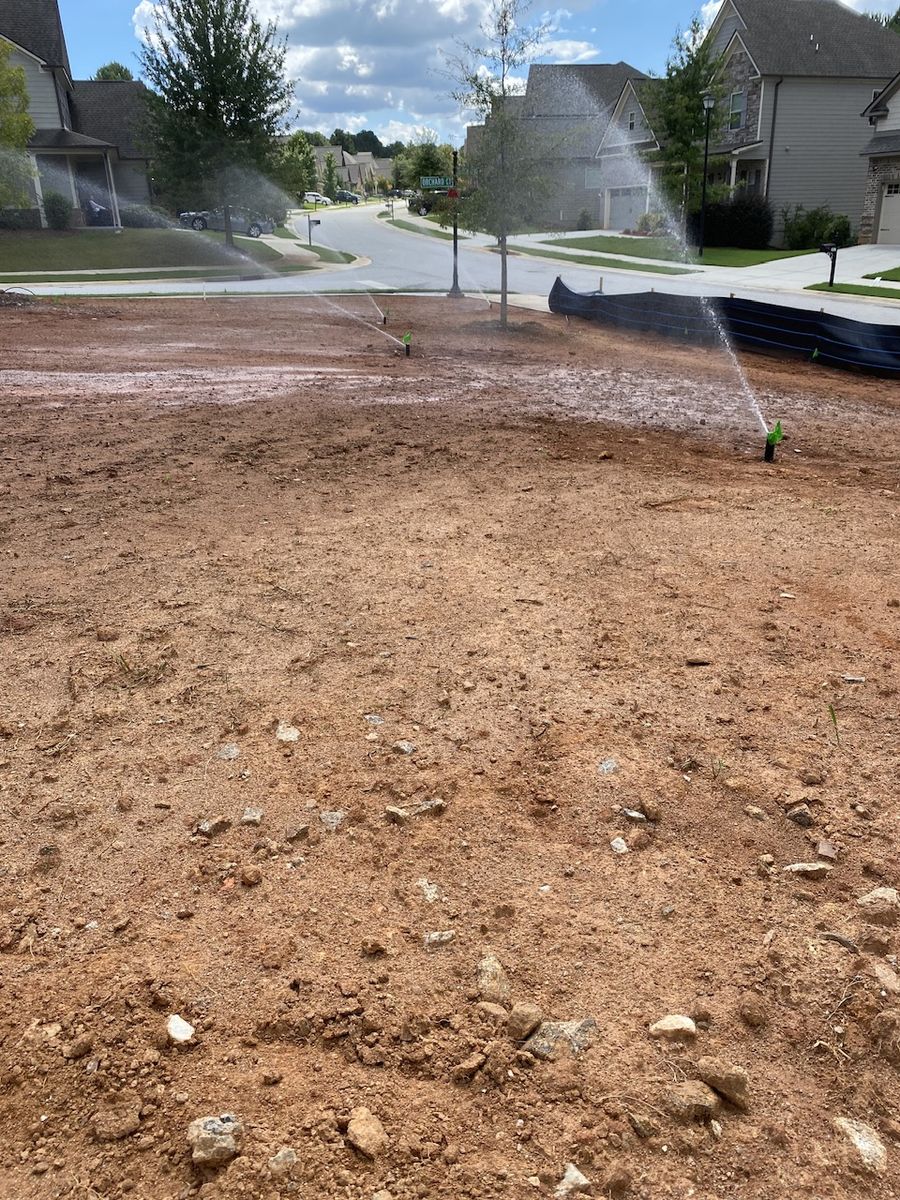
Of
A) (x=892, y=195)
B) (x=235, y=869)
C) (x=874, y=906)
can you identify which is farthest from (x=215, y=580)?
(x=892, y=195)

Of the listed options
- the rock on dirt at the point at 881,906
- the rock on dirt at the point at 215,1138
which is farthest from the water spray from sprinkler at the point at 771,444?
the rock on dirt at the point at 215,1138

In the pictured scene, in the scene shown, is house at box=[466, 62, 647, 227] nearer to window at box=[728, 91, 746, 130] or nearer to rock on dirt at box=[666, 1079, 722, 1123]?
window at box=[728, 91, 746, 130]

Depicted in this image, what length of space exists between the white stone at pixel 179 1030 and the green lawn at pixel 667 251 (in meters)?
34.6

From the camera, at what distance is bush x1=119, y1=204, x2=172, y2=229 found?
40.8 m

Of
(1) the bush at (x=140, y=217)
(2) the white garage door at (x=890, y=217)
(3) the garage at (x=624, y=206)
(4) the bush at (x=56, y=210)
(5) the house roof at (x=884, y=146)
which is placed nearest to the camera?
(5) the house roof at (x=884, y=146)

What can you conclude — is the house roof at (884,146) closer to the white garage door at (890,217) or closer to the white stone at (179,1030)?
the white garage door at (890,217)

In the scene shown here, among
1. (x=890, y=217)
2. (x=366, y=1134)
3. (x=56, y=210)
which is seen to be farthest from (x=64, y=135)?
(x=366, y=1134)

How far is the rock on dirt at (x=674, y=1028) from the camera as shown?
2482 millimetres

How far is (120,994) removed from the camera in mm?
2602

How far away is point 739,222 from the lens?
3866 centimetres

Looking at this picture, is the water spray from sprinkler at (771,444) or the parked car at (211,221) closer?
the water spray from sprinkler at (771,444)

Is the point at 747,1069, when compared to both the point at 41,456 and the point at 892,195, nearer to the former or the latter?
the point at 41,456

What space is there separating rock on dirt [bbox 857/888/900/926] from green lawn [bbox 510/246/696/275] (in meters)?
30.8

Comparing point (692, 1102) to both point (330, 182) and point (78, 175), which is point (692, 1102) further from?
point (330, 182)
